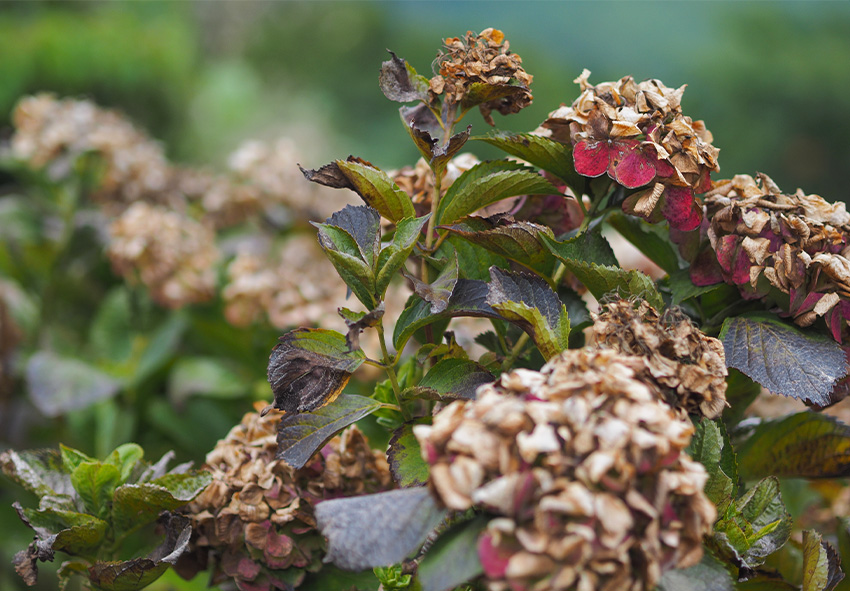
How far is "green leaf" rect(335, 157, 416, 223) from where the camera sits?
0.40 metres

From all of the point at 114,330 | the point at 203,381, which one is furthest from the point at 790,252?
the point at 114,330

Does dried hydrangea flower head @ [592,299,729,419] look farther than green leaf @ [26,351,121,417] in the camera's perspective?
No

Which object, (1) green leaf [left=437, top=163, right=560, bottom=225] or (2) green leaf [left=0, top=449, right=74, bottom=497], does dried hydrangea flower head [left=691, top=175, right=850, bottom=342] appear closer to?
(1) green leaf [left=437, top=163, right=560, bottom=225]

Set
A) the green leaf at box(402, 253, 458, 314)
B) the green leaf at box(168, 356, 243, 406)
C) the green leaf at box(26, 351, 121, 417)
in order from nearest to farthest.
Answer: the green leaf at box(402, 253, 458, 314), the green leaf at box(26, 351, 121, 417), the green leaf at box(168, 356, 243, 406)

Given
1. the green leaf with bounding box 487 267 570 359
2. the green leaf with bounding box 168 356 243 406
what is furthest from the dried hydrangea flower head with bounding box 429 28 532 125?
the green leaf with bounding box 168 356 243 406

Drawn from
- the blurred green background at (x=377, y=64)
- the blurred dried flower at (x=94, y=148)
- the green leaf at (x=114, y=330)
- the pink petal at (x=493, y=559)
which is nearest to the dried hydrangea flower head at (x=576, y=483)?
the pink petal at (x=493, y=559)

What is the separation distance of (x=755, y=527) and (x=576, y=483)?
0.77 feet

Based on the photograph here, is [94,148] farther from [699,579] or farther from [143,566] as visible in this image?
[699,579]

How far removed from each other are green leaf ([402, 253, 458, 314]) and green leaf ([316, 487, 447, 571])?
10cm

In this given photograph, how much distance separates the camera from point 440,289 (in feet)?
1.23

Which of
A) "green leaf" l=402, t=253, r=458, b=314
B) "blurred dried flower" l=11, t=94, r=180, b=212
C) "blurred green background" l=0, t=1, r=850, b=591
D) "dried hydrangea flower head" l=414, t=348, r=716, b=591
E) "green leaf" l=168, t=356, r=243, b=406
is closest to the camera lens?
"dried hydrangea flower head" l=414, t=348, r=716, b=591

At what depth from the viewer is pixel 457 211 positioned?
427 millimetres

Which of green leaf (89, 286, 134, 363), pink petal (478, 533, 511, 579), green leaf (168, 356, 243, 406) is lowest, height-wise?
green leaf (168, 356, 243, 406)

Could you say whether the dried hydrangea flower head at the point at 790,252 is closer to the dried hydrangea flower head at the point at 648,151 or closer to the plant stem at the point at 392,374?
the dried hydrangea flower head at the point at 648,151
